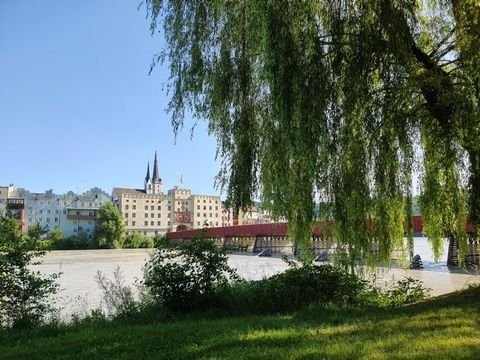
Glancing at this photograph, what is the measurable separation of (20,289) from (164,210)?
392ft

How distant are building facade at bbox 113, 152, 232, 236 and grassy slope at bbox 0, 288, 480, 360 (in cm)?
11282

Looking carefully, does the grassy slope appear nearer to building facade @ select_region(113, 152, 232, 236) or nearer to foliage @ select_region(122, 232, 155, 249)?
foliage @ select_region(122, 232, 155, 249)

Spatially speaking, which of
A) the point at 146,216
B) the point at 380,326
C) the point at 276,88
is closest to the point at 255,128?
the point at 276,88

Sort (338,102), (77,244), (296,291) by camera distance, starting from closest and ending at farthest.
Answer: (338,102) → (296,291) → (77,244)

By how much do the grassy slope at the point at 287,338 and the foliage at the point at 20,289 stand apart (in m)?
0.93

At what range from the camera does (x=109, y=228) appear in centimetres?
8350

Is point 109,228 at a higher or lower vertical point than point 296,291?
lower

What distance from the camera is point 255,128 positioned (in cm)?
785

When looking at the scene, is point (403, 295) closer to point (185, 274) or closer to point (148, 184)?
point (185, 274)

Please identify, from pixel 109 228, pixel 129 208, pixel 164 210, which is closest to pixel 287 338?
pixel 109 228

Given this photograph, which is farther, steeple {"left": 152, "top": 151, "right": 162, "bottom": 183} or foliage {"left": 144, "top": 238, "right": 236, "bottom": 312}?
steeple {"left": 152, "top": 151, "right": 162, "bottom": 183}

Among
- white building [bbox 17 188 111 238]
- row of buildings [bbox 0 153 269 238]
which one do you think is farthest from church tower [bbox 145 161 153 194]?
white building [bbox 17 188 111 238]

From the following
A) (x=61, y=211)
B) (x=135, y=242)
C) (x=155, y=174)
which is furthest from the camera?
(x=155, y=174)

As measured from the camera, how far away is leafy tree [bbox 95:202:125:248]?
83.3 m
